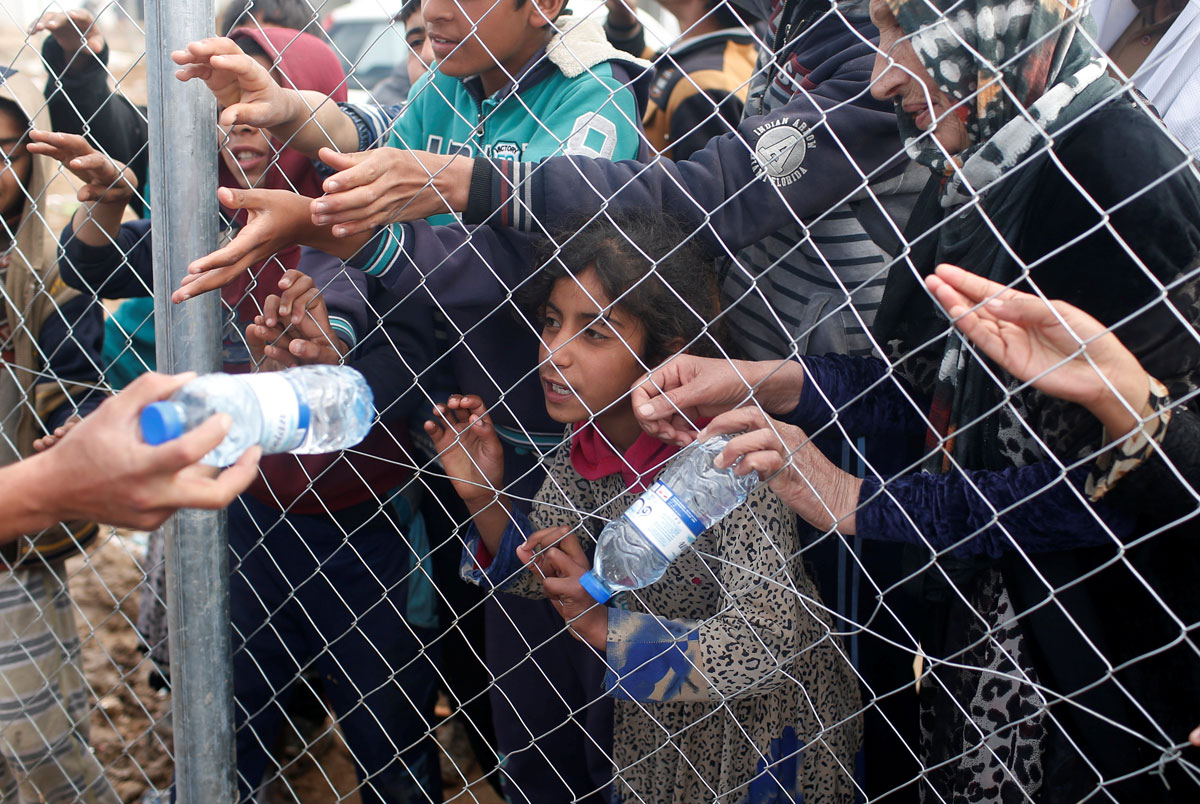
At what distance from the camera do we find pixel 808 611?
5.52 feet

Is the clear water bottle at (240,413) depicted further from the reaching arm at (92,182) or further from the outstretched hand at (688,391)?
the reaching arm at (92,182)

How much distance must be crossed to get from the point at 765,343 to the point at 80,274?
1.91m

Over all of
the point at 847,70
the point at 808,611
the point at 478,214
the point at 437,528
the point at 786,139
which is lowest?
the point at 437,528

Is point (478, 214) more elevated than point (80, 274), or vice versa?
point (478, 214)

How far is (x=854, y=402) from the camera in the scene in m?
1.74

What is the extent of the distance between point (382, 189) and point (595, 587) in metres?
0.79

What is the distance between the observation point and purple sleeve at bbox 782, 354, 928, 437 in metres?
1.72

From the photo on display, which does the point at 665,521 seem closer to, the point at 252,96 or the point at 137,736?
the point at 252,96

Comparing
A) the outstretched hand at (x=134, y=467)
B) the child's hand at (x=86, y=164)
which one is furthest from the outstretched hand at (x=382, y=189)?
the child's hand at (x=86, y=164)

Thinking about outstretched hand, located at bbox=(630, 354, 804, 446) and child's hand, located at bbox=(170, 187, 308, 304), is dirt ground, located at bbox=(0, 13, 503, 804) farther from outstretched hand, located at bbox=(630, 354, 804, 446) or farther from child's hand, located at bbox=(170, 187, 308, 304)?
outstretched hand, located at bbox=(630, 354, 804, 446)

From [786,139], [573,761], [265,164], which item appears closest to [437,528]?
[573,761]

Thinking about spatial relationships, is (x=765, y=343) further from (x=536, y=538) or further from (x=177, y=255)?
(x=177, y=255)

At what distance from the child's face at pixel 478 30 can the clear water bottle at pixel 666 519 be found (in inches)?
39.3

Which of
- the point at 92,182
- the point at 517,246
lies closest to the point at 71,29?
the point at 92,182
